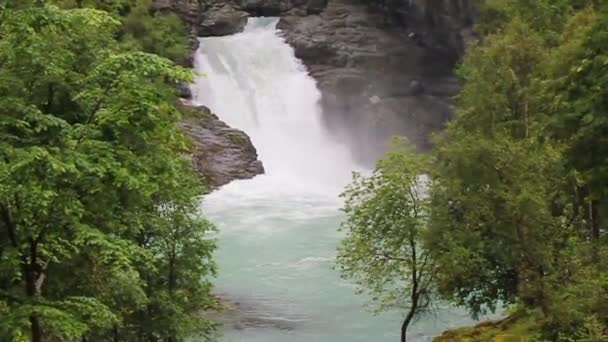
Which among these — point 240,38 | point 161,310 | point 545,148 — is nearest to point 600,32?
point 545,148

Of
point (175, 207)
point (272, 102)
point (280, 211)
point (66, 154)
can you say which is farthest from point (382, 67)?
point (66, 154)

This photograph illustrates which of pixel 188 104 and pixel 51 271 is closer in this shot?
pixel 51 271

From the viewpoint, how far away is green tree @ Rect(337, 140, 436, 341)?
2206 cm

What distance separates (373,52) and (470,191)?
44.5m

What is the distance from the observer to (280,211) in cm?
4641

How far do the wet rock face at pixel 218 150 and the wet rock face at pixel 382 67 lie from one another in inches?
399

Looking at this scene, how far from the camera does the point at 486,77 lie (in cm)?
3603

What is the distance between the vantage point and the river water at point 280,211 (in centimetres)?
2922

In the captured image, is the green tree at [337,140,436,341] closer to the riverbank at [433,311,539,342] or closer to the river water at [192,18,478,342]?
the riverbank at [433,311,539,342]

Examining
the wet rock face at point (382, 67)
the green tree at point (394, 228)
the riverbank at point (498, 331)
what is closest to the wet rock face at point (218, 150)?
the wet rock face at point (382, 67)

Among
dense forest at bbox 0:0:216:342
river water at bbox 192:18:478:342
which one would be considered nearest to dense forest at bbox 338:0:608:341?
river water at bbox 192:18:478:342

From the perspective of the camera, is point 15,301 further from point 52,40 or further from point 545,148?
point 545,148

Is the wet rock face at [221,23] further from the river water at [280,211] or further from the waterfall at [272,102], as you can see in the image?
the waterfall at [272,102]

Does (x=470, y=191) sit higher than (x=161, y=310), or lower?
higher
